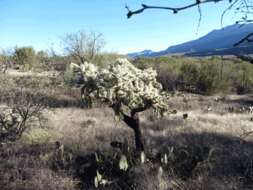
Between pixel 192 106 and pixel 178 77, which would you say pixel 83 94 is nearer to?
pixel 192 106

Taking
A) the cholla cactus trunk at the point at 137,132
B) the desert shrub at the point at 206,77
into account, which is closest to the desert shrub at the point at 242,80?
the desert shrub at the point at 206,77

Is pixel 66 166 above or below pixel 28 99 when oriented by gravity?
below

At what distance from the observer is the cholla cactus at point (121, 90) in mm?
8883

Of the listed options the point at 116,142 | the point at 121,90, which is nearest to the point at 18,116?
the point at 121,90

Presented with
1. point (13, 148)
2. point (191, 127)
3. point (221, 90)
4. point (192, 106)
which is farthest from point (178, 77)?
point (13, 148)

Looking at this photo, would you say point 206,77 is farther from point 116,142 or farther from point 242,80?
point 116,142

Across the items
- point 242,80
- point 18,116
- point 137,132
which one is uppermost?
point 18,116

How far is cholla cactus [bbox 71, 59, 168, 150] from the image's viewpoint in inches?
350

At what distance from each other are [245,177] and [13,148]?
5.22m

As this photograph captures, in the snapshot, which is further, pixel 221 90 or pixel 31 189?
pixel 221 90

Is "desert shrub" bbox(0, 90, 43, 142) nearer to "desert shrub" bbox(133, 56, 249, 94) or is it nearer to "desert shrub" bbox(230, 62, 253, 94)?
"desert shrub" bbox(133, 56, 249, 94)

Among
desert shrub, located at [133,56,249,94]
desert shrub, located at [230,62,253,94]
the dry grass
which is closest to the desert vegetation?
the dry grass

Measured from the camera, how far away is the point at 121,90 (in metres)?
8.98

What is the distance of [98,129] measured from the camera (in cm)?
1177
